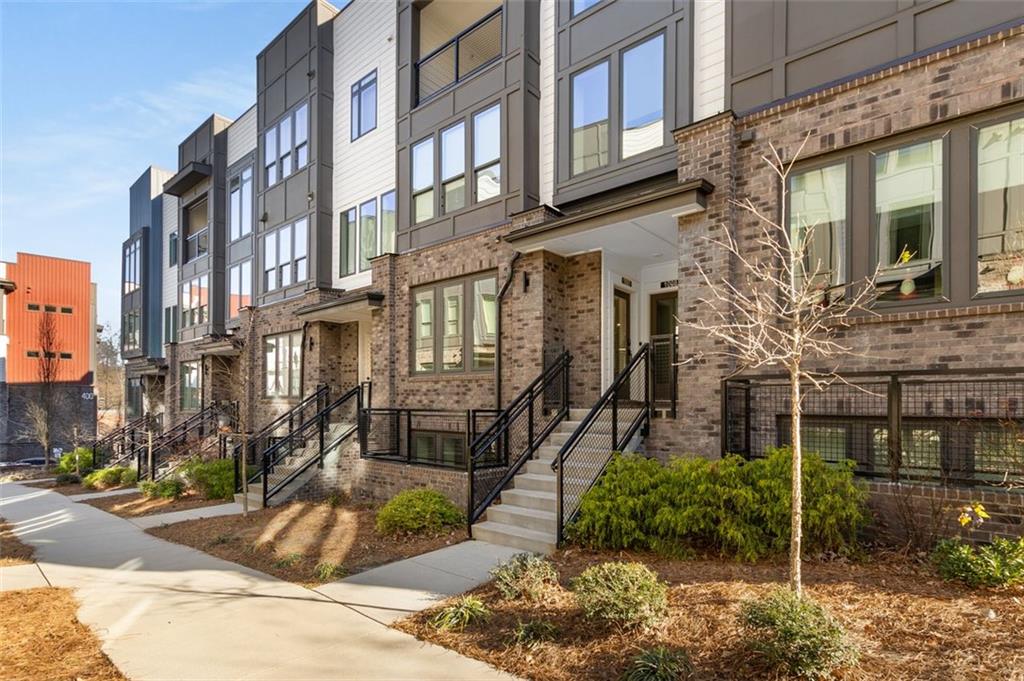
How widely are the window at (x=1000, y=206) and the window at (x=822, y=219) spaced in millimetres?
1346

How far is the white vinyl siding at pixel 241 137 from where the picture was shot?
65.9 ft

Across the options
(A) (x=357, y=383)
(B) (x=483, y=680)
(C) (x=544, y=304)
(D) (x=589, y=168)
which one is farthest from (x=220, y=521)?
(D) (x=589, y=168)

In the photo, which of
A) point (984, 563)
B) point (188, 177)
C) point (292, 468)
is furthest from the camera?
point (188, 177)

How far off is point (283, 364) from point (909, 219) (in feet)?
51.7

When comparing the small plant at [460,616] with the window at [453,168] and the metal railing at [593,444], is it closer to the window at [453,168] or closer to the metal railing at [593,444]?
the metal railing at [593,444]

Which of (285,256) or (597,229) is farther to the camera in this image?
(285,256)

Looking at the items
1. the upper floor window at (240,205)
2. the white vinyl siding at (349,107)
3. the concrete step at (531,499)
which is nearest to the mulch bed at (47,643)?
the concrete step at (531,499)

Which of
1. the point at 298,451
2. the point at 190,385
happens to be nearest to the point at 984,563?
the point at 298,451

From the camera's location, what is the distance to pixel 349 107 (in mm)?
15820

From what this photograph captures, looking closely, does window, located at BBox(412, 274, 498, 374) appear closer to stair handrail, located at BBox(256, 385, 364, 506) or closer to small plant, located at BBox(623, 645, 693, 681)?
stair handrail, located at BBox(256, 385, 364, 506)

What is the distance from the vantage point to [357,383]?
1544cm

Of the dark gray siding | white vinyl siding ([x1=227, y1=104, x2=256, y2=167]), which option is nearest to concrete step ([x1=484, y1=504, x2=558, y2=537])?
the dark gray siding

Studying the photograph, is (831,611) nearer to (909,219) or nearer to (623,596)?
(623,596)

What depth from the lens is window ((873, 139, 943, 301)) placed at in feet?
21.6
